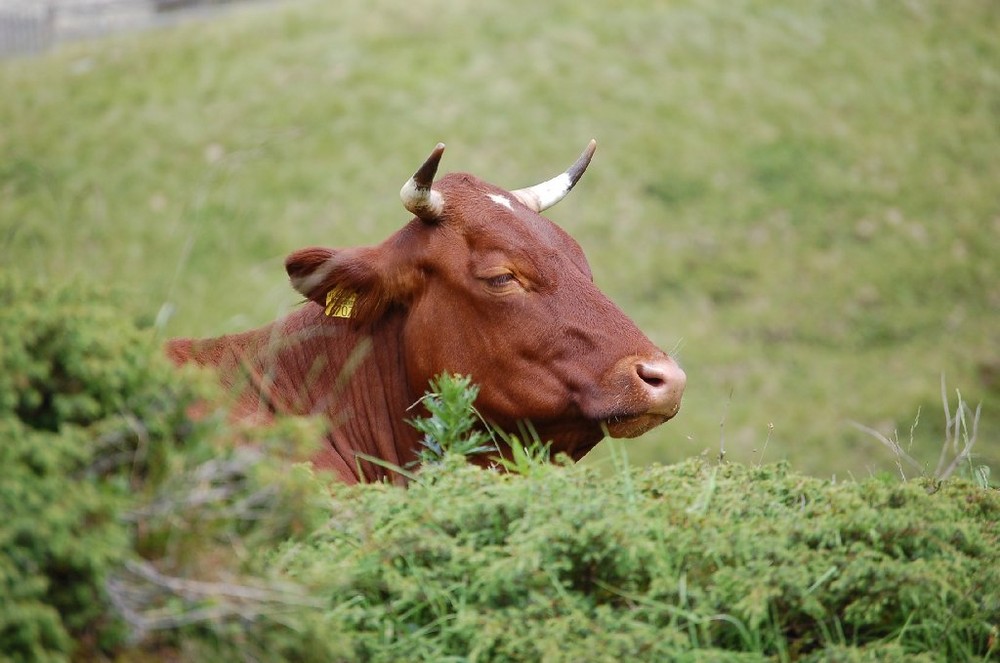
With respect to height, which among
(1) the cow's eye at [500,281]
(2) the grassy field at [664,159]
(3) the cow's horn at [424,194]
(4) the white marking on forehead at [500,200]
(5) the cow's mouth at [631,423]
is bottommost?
(2) the grassy field at [664,159]

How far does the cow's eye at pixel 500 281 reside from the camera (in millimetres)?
5941

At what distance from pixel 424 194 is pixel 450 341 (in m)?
0.71

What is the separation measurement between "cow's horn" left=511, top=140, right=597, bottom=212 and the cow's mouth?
59.1 inches

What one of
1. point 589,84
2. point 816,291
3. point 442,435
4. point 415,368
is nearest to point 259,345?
point 415,368

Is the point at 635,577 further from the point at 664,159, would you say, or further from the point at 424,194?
the point at 664,159

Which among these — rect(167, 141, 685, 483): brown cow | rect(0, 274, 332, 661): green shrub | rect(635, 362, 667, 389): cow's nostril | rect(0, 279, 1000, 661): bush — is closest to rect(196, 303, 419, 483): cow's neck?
rect(167, 141, 685, 483): brown cow

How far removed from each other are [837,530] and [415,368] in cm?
264

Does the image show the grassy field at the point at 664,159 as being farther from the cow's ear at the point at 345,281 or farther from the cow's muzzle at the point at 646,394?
the cow's muzzle at the point at 646,394

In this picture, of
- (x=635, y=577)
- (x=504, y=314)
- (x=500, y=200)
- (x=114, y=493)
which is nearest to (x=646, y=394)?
(x=504, y=314)

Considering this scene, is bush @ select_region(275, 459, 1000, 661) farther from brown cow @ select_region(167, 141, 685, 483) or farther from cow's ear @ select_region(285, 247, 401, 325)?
cow's ear @ select_region(285, 247, 401, 325)

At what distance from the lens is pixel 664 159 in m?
21.3

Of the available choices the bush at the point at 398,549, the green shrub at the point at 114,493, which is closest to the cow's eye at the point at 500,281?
the bush at the point at 398,549

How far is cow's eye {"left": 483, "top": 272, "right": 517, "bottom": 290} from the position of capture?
594cm

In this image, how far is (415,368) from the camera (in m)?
6.00
